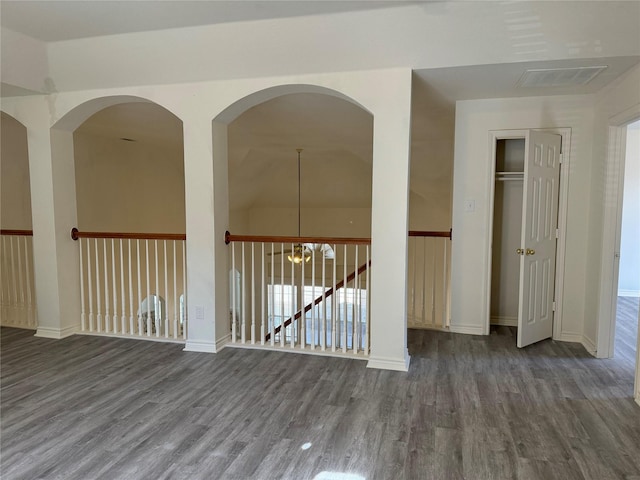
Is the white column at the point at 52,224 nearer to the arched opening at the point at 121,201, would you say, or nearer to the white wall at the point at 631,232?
the arched opening at the point at 121,201

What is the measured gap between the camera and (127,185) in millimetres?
6469

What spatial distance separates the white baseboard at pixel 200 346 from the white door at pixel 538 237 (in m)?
2.80

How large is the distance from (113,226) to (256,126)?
2.68 metres

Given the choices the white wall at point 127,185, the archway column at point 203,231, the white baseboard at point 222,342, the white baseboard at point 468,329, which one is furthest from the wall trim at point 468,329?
the white wall at point 127,185

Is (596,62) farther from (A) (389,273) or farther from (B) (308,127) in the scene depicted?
(B) (308,127)

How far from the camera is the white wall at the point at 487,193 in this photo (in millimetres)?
3959

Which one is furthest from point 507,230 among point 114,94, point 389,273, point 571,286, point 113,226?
point 113,226

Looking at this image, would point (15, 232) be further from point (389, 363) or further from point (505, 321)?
point (505, 321)

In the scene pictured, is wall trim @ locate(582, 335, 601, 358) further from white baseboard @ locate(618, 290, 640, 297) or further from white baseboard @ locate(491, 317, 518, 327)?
white baseboard @ locate(618, 290, 640, 297)

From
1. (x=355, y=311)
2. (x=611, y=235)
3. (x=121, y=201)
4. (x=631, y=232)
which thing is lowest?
(x=355, y=311)

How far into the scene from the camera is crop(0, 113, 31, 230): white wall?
5035 millimetres

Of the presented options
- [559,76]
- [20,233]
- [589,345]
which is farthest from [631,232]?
[20,233]

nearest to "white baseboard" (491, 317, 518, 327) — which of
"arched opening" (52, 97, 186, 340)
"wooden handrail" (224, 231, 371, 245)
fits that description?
"wooden handrail" (224, 231, 371, 245)

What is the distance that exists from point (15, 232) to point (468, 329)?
4966mm
